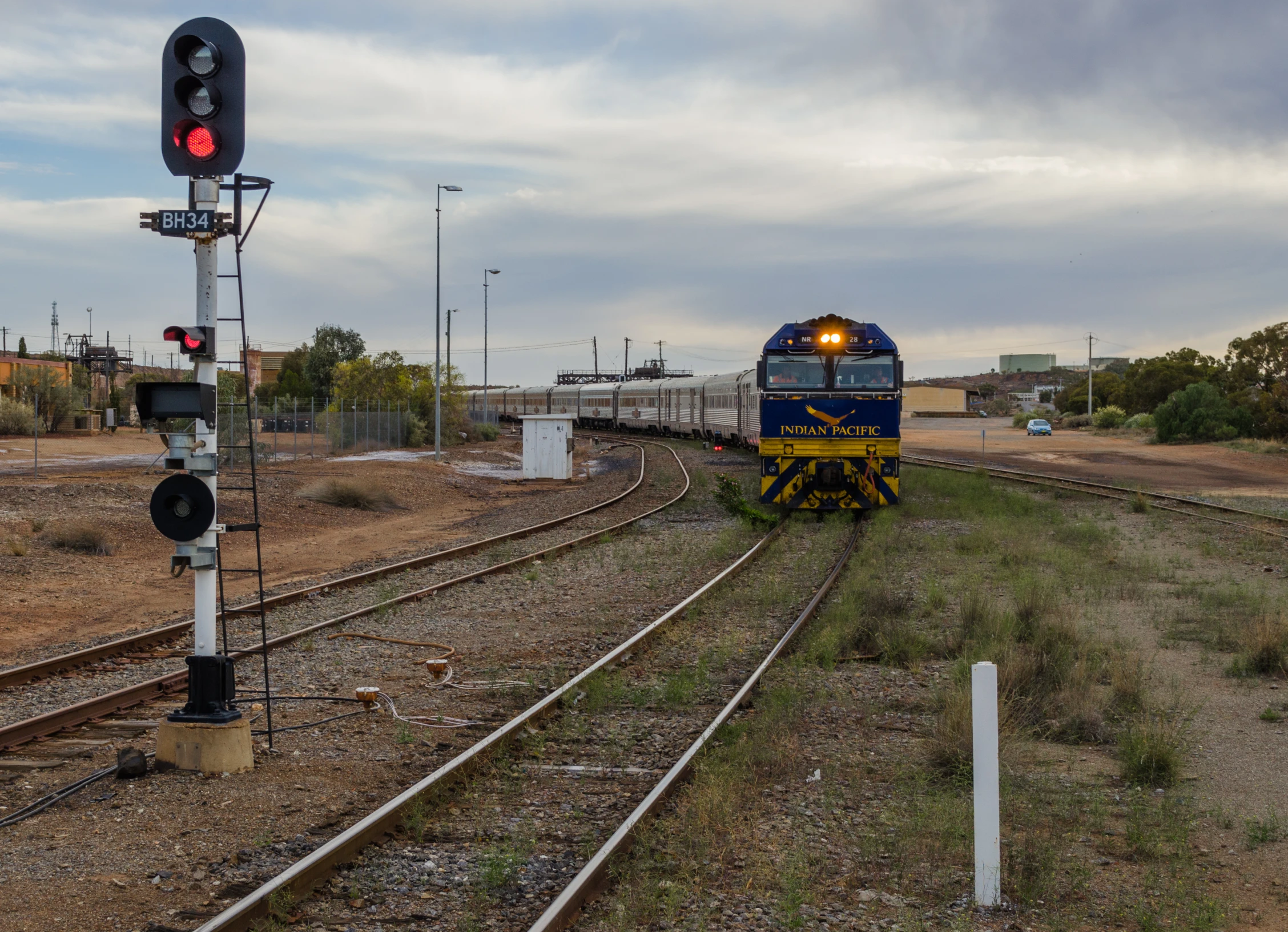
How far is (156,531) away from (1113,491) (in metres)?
22.4

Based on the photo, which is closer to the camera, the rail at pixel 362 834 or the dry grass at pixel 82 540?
the rail at pixel 362 834

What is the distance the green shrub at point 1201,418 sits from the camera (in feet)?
187

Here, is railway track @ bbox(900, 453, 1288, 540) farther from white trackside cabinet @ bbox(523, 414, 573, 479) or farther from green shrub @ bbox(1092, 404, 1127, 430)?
green shrub @ bbox(1092, 404, 1127, 430)

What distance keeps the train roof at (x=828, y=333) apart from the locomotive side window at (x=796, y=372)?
0.58 ft

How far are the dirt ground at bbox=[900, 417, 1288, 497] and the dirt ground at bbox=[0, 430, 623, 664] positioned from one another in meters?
16.5

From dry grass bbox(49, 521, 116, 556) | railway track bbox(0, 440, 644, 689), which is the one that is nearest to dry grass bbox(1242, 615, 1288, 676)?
railway track bbox(0, 440, 644, 689)

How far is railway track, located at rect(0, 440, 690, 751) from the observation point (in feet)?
28.0

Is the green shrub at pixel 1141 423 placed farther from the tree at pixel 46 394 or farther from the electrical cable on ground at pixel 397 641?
the electrical cable on ground at pixel 397 641

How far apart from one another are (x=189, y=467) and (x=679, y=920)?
4.06 meters

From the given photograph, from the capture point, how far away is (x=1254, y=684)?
10367 mm

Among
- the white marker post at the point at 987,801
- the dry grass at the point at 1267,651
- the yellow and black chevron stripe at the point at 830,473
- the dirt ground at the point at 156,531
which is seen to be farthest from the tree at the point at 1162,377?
the white marker post at the point at 987,801

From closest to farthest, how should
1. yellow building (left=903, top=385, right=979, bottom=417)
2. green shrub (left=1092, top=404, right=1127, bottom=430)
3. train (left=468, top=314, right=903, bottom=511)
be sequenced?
train (left=468, top=314, right=903, bottom=511) < green shrub (left=1092, top=404, right=1127, bottom=430) < yellow building (left=903, top=385, right=979, bottom=417)

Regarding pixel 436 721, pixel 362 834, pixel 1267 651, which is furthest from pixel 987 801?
pixel 1267 651

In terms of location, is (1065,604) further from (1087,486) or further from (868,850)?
(1087,486)
